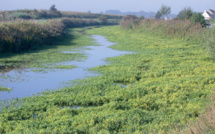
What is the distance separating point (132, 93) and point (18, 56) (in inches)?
483

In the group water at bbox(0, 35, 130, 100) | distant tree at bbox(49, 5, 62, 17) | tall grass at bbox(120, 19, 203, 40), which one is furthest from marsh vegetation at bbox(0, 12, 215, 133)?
distant tree at bbox(49, 5, 62, 17)

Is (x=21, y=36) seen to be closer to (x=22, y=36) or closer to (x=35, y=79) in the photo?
(x=22, y=36)

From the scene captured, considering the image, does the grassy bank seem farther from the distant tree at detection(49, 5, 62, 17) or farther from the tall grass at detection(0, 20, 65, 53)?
the distant tree at detection(49, 5, 62, 17)

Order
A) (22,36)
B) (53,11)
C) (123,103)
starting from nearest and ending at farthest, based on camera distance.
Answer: (123,103), (22,36), (53,11)

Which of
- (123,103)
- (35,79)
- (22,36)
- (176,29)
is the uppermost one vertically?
(176,29)

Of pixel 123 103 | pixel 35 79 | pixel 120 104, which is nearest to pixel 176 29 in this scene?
pixel 35 79

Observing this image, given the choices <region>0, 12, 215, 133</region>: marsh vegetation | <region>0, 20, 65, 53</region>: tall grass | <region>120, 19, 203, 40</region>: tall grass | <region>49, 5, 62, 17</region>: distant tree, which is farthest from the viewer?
<region>49, 5, 62, 17</region>: distant tree

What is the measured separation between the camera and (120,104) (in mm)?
9344

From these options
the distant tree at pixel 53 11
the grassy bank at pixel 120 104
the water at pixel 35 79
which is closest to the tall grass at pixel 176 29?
the grassy bank at pixel 120 104

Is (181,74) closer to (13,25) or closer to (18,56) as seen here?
(18,56)

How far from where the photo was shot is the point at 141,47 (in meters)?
25.6

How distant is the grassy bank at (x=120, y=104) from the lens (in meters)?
7.57

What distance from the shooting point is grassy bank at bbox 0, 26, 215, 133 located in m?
7.57

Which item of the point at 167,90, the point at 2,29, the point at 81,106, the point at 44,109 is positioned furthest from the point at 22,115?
the point at 2,29
